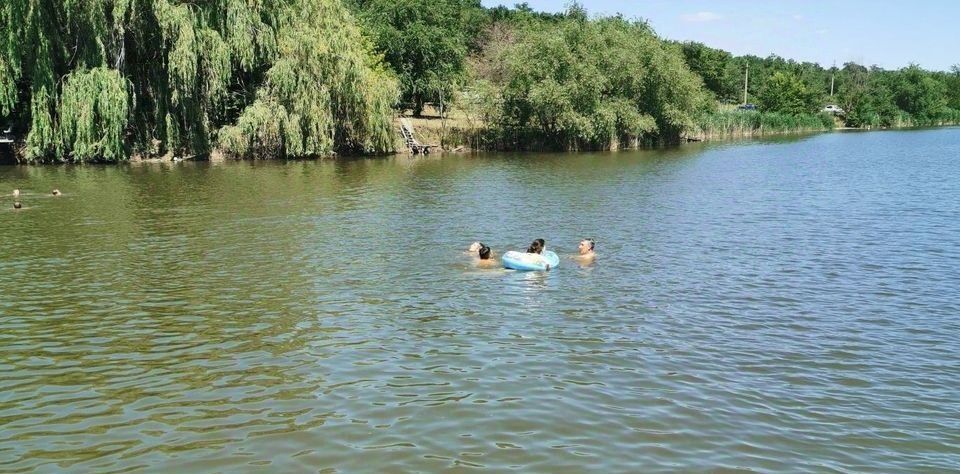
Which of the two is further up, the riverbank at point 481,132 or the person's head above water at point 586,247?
the riverbank at point 481,132

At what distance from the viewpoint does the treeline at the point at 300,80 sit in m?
44.3

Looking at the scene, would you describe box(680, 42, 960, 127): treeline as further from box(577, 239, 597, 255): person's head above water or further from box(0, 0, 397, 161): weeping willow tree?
box(577, 239, 597, 255): person's head above water

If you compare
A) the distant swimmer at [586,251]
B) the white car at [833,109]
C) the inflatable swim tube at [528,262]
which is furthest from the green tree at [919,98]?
the inflatable swim tube at [528,262]

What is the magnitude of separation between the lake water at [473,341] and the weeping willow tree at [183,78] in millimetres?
18496

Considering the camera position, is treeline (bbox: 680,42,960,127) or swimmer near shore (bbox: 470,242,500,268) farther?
treeline (bbox: 680,42,960,127)

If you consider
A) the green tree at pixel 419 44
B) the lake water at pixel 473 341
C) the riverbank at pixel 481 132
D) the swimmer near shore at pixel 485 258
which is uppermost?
the green tree at pixel 419 44

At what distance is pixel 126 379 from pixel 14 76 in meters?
40.2

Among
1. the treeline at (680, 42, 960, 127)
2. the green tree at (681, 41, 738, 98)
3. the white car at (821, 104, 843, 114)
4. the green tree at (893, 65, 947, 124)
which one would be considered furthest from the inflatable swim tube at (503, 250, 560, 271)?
the green tree at (893, 65, 947, 124)

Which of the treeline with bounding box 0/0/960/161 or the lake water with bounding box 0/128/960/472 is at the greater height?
the treeline with bounding box 0/0/960/161

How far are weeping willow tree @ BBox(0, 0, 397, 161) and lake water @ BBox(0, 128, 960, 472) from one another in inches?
728

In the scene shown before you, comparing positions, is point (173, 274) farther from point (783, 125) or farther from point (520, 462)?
point (783, 125)

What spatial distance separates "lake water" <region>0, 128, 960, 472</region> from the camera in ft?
29.5

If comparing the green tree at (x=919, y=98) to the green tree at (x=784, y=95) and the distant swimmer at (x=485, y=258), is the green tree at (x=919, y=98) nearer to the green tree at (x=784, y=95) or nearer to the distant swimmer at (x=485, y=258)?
the green tree at (x=784, y=95)

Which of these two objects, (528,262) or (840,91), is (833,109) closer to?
(840,91)
